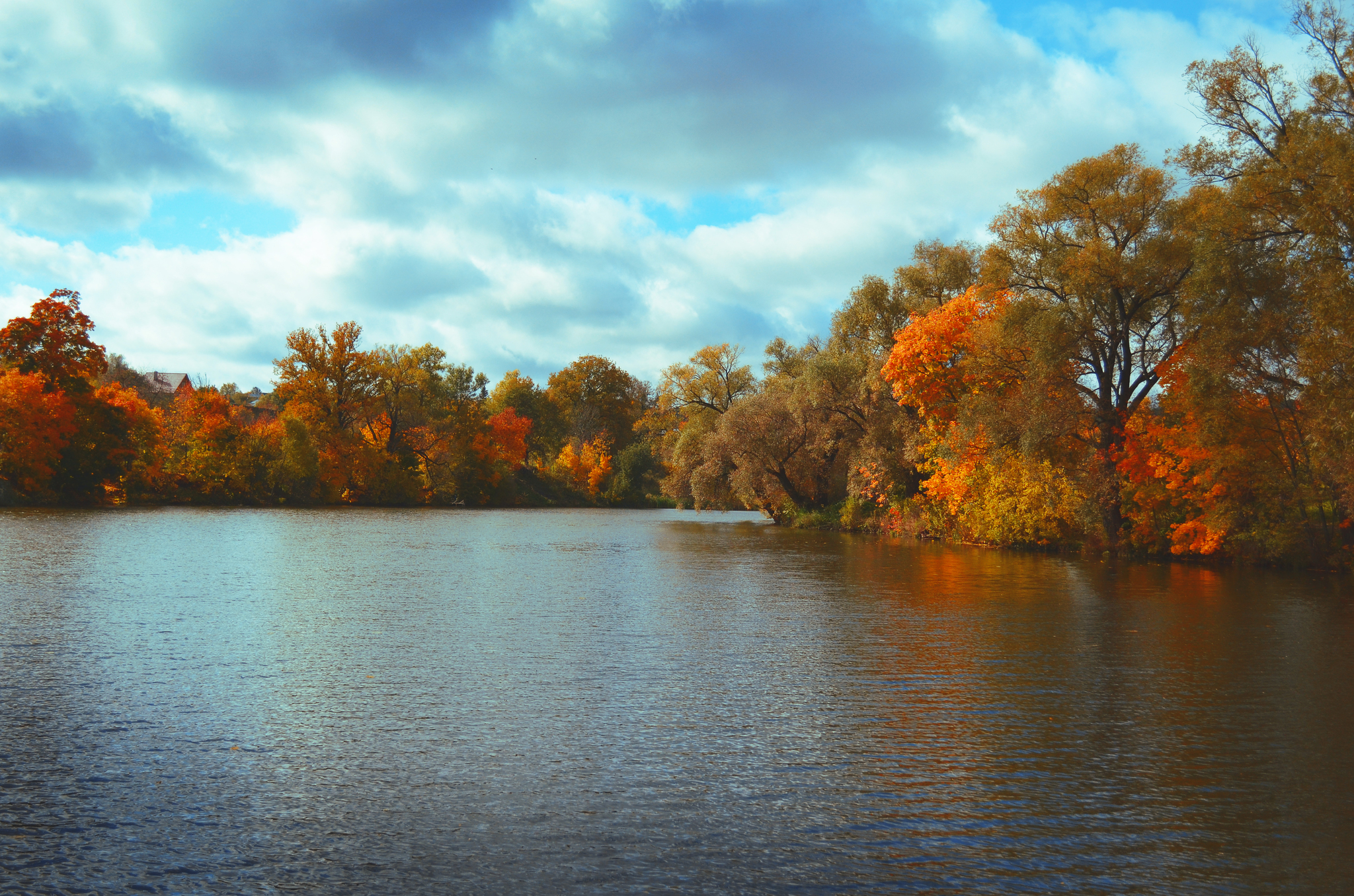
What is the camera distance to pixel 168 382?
132 meters

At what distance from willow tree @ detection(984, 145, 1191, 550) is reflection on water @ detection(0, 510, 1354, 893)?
12.6 metres

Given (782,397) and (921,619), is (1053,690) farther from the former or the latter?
(782,397)

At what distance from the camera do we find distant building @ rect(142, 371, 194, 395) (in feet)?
357

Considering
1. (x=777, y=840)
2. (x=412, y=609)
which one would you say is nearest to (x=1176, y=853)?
(x=777, y=840)

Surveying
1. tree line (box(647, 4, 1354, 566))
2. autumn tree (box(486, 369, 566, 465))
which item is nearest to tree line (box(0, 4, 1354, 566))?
tree line (box(647, 4, 1354, 566))

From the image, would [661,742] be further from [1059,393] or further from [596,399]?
[596,399]

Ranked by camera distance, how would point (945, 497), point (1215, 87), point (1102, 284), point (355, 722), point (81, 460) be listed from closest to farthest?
point (355, 722), point (1215, 87), point (1102, 284), point (945, 497), point (81, 460)

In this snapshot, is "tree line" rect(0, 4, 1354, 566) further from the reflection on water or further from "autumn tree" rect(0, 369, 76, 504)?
the reflection on water

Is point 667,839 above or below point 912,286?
below

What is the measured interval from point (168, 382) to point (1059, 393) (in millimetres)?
132271

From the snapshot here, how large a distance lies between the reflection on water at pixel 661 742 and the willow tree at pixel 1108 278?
41.5 feet

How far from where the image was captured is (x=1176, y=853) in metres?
6.40

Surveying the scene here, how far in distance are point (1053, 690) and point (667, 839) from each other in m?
6.88

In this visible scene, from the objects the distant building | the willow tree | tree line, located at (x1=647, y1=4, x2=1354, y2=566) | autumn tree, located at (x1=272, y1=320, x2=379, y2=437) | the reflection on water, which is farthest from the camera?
the distant building
